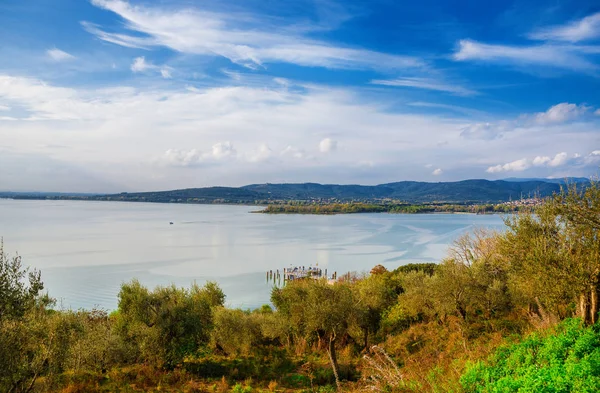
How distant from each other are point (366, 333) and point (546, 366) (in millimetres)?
14656

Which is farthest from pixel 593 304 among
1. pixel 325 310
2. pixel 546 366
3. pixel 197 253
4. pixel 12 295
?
pixel 197 253

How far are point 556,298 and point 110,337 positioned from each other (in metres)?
16.9

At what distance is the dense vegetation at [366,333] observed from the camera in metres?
8.96

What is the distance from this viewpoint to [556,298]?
1142 cm

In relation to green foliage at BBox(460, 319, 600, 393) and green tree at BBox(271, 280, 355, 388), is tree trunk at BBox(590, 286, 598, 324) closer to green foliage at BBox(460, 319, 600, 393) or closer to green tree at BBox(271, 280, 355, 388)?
green foliage at BBox(460, 319, 600, 393)

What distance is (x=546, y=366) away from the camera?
7.81 meters

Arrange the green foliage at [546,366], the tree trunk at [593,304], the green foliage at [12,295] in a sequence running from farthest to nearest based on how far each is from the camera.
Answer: the tree trunk at [593,304] → the green foliage at [12,295] → the green foliage at [546,366]

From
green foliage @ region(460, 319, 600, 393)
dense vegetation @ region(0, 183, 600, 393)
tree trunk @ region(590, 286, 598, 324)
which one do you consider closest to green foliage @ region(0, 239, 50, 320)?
dense vegetation @ region(0, 183, 600, 393)

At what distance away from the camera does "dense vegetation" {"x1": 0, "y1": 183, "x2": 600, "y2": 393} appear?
8961 millimetres

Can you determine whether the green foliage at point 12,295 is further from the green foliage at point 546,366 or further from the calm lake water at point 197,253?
the calm lake water at point 197,253

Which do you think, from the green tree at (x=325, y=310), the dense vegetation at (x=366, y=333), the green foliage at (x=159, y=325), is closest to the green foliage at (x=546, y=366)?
the dense vegetation at (x=366, y=333)

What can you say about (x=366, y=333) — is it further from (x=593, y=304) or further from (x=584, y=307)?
(x=593, y=304)

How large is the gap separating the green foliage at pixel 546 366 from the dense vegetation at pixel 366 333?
3cm

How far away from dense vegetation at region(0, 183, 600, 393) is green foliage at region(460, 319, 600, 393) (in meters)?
0.03
